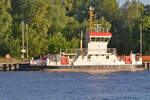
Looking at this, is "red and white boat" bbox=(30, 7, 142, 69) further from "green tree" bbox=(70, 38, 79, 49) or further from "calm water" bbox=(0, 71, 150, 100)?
"green tree" bbox=(70, 38, 79, 49)

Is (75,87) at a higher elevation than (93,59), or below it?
below

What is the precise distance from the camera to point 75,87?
159 feet

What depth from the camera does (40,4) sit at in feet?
310

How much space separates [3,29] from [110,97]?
5312 centimetres

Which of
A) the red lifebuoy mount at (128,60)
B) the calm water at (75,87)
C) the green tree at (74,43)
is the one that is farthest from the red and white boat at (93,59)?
the green tree at (74,43)

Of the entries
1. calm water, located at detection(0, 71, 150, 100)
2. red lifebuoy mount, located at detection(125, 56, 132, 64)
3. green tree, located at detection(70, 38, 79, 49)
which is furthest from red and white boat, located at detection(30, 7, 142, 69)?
green tree, located at detection(70, 38, 79, 49)

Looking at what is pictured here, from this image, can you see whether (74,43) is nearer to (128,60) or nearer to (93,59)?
(93,59)

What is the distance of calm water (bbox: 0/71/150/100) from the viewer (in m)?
41.6

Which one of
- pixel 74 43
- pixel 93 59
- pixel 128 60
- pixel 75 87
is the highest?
pixel 74 43

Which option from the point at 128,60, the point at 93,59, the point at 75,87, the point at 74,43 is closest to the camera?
the point at 75,87

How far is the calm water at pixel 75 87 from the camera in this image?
41.6 m

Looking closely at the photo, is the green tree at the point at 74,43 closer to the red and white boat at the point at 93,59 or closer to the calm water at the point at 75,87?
the red and white boat at the point at 93,59

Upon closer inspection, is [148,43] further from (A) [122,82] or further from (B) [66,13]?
(A) [122,82]

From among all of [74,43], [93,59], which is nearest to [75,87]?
[93,59]
